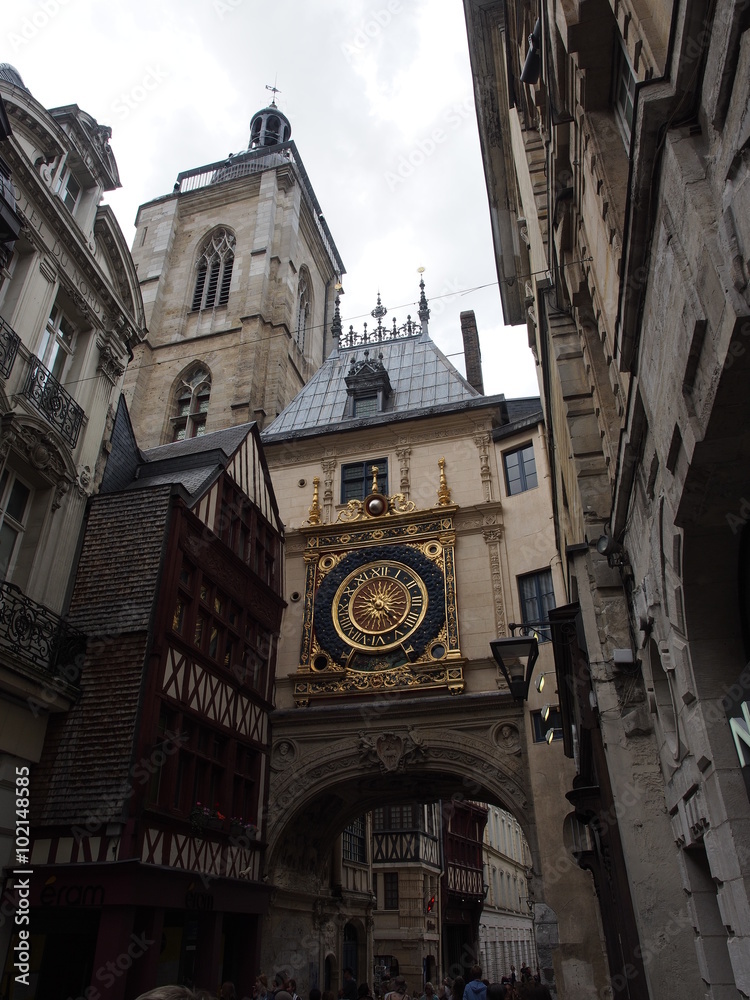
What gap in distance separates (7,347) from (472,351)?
1801 cm

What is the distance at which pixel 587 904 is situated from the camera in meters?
12.3

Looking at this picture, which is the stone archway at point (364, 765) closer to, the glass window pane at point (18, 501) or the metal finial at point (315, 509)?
the metal finial at point (315, 509)

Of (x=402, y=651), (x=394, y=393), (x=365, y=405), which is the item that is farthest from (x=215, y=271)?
(x=402, y=651)

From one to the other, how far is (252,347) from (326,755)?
2093cm

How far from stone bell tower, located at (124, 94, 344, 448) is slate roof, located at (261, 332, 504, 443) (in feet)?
20.0

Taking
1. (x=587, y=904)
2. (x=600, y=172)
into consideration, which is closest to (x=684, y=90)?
(x=600, y=172)

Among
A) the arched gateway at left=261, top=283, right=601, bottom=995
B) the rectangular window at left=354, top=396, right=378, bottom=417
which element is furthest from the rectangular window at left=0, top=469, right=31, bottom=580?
the rectangular window at left=354, top=396, right=378, bottom=417

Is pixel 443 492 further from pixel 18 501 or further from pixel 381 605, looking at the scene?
pixel 18 501

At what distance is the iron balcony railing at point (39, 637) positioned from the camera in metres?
9.20

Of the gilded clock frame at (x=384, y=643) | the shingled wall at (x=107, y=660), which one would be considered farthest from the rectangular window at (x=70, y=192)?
the gilded clock frame at (x=384, y=643)

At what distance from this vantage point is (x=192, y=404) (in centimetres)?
3194

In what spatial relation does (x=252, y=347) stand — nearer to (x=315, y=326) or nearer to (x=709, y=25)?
(x=315, y=326)

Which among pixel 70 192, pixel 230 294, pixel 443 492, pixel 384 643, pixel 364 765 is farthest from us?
pixel 230 294

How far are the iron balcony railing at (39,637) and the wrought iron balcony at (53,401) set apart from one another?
2.68 metres
